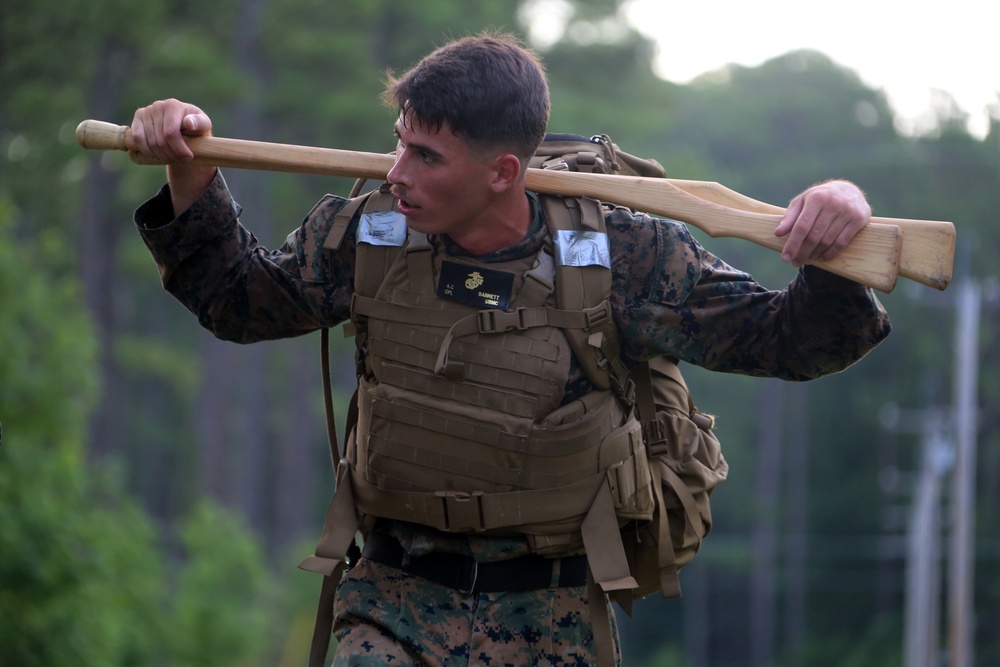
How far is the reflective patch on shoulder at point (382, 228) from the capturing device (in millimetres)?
4090

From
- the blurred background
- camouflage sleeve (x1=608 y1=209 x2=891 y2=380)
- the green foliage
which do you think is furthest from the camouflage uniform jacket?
the green foliage

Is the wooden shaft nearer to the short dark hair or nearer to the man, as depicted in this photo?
the man

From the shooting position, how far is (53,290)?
1906 centimetres

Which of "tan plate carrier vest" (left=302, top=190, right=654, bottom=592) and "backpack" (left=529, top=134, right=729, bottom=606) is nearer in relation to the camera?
"tan plate carrier vest" (left=302, top=190, right=654, bottom=592)

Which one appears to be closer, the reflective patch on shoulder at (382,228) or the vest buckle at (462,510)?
the vest buckle at (462,510)

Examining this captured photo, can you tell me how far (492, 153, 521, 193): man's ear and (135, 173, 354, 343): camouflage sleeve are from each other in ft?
1.51

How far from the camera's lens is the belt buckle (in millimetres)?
4066

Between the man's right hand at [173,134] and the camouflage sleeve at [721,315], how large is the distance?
1.18 meters

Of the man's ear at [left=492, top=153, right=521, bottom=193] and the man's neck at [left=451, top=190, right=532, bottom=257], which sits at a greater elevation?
the man's ear at [left=492, top=153, right=521, bottom=193]

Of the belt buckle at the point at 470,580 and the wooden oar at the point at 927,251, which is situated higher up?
the wooden oar at the point at 927,251

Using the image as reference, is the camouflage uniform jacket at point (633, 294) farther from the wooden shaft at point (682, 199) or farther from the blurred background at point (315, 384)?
the blurred background at point (315, 384)

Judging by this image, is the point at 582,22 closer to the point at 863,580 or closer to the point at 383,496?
the point at 863,580

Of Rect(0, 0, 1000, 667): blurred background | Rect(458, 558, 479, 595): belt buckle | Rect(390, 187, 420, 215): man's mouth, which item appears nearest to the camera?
Rect(390, 187, 420, 215): man's mouth

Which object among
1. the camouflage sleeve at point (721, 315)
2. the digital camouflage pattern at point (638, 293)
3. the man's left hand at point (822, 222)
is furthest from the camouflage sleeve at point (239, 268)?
the man's left hand at point (822, 222)
